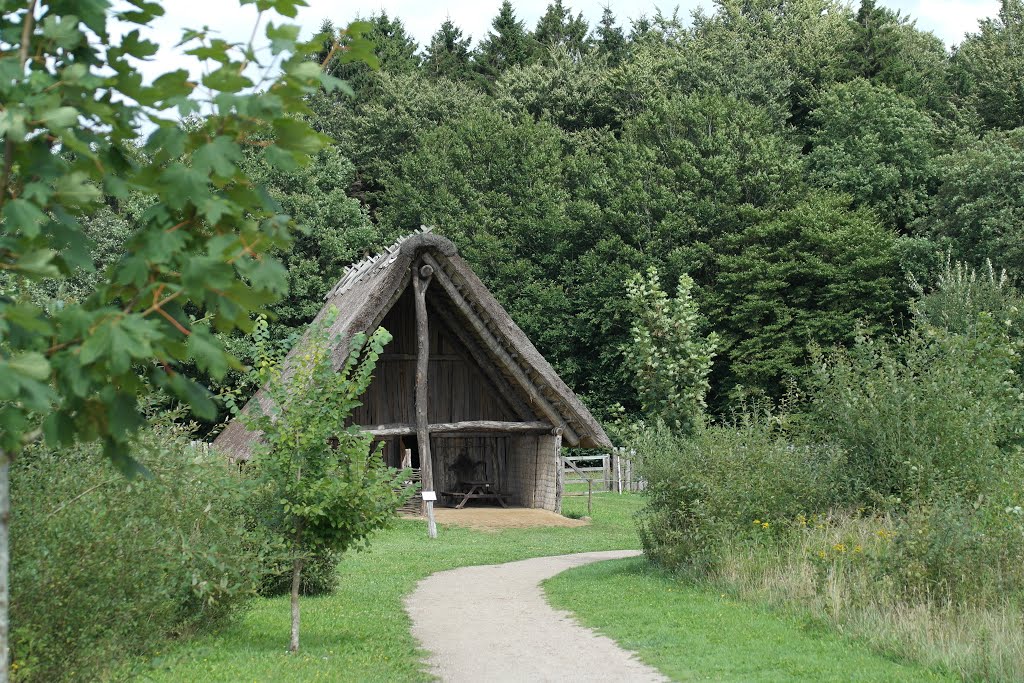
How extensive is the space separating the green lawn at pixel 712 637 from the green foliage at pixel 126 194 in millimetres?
6325

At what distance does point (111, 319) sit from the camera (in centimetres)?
303

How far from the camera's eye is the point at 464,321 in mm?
24875

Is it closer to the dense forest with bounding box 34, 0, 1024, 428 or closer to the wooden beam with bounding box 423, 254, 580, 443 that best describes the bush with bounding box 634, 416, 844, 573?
the wooden beam with bounding box 423, 254, 580, 443

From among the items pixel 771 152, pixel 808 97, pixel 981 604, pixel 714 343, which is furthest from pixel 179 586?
pixel 808 97

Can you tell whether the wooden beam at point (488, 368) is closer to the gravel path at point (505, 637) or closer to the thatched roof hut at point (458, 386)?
the thatched roof hut at point (458, 386)

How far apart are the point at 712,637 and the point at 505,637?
6.59 ft

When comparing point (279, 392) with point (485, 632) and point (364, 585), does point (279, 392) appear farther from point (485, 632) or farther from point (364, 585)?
point (364, 585)

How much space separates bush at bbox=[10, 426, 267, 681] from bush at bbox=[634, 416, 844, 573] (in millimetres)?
5956

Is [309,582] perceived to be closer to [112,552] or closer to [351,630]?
[351,630]

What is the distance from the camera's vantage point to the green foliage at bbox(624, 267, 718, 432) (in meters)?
32.1

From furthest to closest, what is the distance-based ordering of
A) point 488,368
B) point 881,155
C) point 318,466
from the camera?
point 881,155
point 488,368
point 318,466

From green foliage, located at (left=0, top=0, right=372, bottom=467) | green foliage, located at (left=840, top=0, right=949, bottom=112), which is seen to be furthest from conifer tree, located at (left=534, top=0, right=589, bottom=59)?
green foliage, located at (left=0, top=0, right=372, bottom=467)

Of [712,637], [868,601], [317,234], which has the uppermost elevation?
[317,234]

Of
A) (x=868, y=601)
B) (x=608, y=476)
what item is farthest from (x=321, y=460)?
(x=608, y=476)
